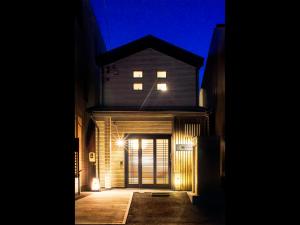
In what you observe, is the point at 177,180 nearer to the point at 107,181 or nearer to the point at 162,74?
the point at 107,181

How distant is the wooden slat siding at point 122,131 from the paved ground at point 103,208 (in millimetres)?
A: 1866

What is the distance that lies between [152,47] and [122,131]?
5.27 m

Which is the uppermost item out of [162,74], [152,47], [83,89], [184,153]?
[152,47]

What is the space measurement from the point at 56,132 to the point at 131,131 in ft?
49.4

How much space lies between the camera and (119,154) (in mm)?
18016

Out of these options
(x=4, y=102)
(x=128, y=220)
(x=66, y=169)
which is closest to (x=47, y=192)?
(x=66, y=169)

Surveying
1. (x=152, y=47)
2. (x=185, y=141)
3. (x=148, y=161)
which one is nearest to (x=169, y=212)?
(x=185, y=141)

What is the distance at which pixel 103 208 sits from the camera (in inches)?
457

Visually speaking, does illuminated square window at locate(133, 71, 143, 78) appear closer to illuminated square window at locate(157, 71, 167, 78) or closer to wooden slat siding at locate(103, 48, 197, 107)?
wooden slat siding at locate(103, 48, 197, 107)

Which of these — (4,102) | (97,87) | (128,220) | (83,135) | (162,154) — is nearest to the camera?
(4,102)

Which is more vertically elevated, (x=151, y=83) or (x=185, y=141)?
(x=151, y=83)

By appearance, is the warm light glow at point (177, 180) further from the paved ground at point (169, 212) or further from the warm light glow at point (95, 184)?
the warm light glow at point (95, 184)

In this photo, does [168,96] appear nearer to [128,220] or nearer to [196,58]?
[196,58]

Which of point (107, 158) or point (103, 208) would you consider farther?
point (107, 158)
